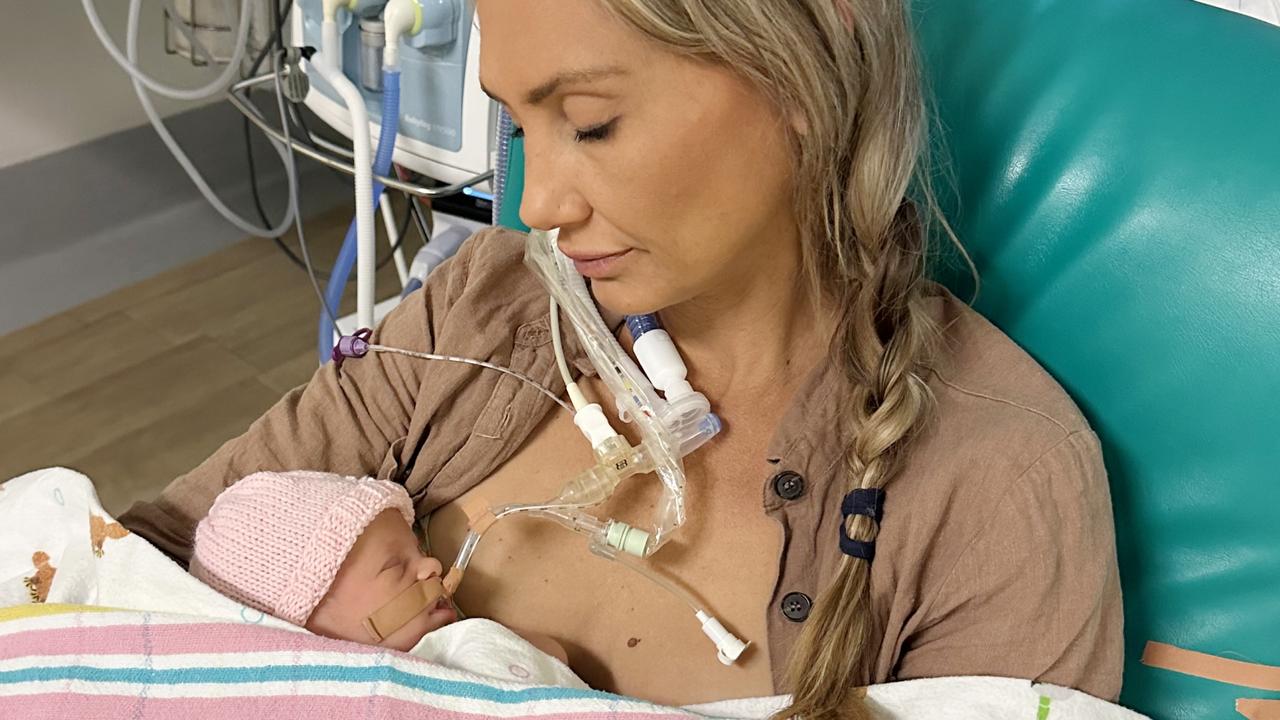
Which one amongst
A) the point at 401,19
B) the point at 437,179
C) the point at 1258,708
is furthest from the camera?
the point at 437,179

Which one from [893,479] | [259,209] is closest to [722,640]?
[893,479]

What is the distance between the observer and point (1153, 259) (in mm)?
1140

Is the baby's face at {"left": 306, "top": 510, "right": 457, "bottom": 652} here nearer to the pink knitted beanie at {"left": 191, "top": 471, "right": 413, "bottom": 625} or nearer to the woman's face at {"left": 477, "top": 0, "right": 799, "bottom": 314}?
the pink knitted beanie at {"left": 191, "top": 471, "right": 413, "bottom": 625}

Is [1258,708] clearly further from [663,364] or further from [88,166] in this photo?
[88,166]

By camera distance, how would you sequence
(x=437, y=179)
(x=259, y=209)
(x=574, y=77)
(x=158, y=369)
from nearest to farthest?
(x=574, y=77)
(x=437, y=179)
(x=158, y=369)
(x=259, y=209)

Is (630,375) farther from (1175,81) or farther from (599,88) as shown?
(1175,81)

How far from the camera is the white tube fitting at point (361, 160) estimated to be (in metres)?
1.79

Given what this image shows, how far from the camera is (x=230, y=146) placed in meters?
3.25

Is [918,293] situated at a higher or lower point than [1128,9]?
lower

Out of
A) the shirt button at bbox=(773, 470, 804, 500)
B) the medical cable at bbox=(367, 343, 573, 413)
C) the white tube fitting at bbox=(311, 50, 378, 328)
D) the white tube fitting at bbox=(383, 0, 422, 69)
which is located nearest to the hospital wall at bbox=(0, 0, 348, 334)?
the white tube fitting at bbox=(311, 50, 378, 328)

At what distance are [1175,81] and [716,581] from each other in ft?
2.09

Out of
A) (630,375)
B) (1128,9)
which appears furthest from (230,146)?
(1128,9)

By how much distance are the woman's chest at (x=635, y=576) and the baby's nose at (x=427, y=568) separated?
0.08 meters

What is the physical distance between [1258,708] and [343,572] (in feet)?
2.71
